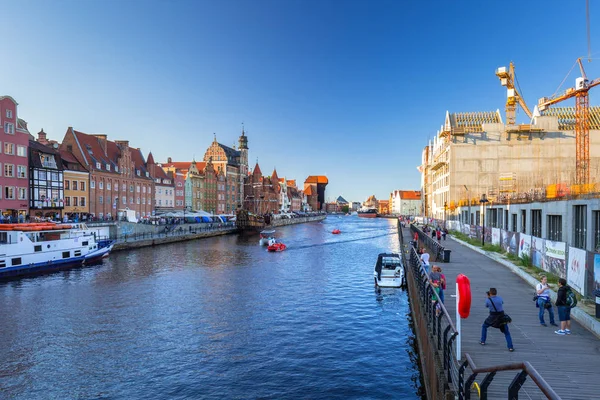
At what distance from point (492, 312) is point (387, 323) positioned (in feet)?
42.7

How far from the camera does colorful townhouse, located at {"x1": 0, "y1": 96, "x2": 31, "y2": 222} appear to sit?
57875 millimetres

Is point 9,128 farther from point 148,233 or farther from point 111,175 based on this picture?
point 148,233

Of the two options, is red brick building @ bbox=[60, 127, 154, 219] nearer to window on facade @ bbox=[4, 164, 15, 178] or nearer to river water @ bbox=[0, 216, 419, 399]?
window on facade @ bbox=[4, 164, 15, 178]

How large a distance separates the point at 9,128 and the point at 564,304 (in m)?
68.7

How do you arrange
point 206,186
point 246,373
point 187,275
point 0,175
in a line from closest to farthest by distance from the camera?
point 246,373 → point 187,275 → point 0,175 → point 206,186

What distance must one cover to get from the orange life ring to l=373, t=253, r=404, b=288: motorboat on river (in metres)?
24.1

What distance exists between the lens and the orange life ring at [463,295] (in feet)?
35.4

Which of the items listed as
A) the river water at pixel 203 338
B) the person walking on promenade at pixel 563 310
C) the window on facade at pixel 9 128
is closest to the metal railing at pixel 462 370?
the person walking on promenade at pixel 563 310

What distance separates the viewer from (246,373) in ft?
59.5

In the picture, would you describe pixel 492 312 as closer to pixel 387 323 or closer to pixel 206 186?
pixel 387 323

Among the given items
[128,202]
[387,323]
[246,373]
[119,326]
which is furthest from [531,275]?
[128,202]

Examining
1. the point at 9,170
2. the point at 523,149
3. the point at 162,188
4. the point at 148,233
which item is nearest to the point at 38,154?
the point at 9,170

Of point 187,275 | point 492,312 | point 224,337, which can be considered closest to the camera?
point 492,312

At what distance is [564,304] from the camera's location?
564 inches
